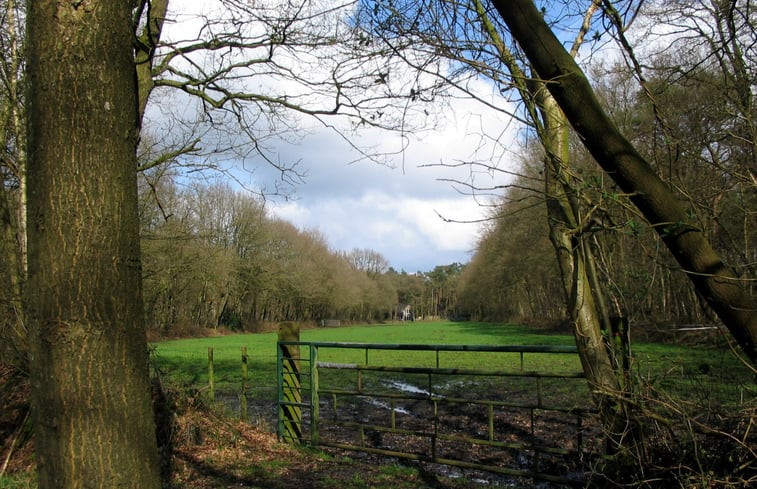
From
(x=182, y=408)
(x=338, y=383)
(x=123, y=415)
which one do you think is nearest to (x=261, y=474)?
(x=182, y=408)

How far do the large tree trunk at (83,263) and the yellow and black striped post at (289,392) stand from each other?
19.0 ft

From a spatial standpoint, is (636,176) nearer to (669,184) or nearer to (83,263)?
(669,184)

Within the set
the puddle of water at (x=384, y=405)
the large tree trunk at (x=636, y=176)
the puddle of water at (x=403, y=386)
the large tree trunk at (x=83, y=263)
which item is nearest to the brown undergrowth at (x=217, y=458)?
the puddle of water at (x=384, y=405)

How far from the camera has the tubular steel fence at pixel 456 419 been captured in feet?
18.5

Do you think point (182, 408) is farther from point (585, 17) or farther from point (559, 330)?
point (559, 330)

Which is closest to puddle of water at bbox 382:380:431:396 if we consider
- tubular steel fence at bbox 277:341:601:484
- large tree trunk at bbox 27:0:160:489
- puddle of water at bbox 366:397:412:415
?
tubular steel fence at bbox 277:341:601:484

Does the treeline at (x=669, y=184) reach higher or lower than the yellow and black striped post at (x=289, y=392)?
higher

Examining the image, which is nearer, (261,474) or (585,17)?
(585,17)

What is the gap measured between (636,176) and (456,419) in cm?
705

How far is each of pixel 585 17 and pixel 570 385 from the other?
31.6ft

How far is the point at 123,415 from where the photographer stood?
83.5 inches

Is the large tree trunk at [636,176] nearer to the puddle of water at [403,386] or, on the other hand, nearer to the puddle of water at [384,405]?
the puddle of water at [384,405]

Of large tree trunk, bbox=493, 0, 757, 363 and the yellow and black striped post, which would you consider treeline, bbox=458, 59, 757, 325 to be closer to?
large tree trunk, bbox=493, 0, 757, 363

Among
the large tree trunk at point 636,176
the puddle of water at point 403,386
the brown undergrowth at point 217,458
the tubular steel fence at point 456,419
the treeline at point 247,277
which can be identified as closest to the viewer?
the large tree trunk at point 636,176
